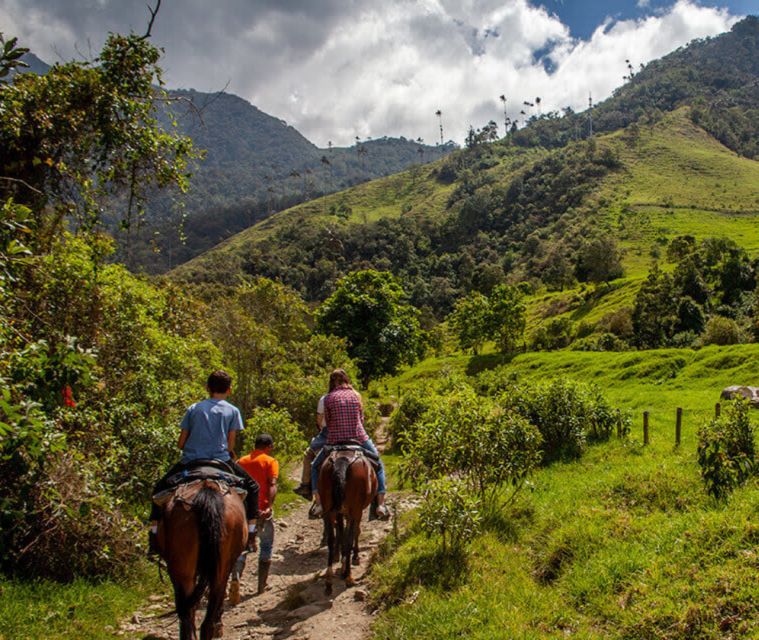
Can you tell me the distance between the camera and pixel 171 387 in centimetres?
1186

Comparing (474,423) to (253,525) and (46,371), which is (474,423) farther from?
(46,371)

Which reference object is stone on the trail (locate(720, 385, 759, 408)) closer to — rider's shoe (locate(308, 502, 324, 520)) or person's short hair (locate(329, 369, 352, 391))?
person's short hair (locate(329, 369, 352, 391))

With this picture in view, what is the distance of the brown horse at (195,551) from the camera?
5750 mm

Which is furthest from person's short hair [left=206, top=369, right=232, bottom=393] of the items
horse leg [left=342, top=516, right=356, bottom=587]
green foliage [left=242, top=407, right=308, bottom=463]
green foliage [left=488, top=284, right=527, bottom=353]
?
green foliage [left=488, top=284, right=527, bottom=353]

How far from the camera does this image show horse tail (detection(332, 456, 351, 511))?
814cm

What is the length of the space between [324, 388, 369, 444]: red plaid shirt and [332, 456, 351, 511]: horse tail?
2.36ft

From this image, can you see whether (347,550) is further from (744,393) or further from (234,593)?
(744,393)

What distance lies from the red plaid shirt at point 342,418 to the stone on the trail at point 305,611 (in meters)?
2.59

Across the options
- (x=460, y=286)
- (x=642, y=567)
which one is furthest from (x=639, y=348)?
(x=460, y=286)

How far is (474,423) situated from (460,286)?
11073 cm

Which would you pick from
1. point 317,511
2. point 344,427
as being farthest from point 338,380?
point 317,511

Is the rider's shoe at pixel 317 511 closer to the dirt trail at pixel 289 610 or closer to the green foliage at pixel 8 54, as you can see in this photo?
the dirt trail at pixel 289 610

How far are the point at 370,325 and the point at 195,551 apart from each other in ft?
96.0

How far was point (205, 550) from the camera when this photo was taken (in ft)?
19.0
